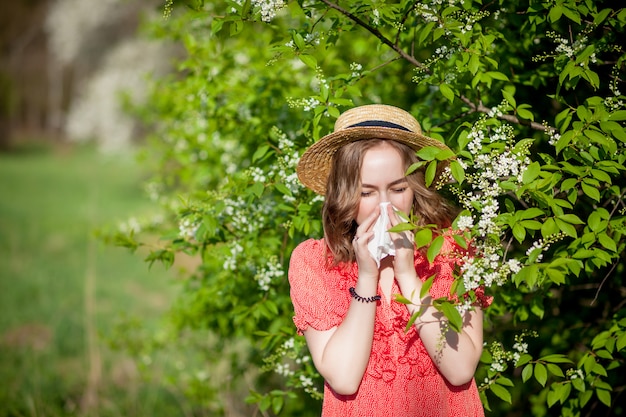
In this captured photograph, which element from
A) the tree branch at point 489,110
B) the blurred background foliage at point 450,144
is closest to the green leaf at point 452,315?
the blurred background foliage at point 450,144

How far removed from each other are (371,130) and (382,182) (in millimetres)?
174

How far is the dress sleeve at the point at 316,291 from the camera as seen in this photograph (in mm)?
1933

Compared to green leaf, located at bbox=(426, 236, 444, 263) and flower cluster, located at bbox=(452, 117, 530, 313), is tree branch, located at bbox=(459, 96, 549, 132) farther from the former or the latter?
green leaf, located at bbox=(426, 236, 444, 263)

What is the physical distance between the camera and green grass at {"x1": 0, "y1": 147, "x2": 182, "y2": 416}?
13.9 feet

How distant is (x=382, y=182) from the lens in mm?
1896

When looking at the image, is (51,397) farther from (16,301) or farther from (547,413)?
(547,413)

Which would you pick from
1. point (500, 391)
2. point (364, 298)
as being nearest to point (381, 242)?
point (364, 298)

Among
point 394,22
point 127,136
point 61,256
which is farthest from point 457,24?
point 127,136

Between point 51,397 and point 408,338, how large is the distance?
334 centimetres

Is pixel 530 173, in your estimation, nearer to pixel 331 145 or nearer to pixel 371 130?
pixel 371 130

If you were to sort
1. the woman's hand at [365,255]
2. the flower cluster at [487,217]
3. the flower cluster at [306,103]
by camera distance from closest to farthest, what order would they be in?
the flower cluster at [487,217], the woman's hand at [365,255], the flower cluster at [306,103]

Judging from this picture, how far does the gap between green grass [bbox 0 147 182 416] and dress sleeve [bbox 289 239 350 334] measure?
2.00m

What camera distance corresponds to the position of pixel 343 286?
2004mm

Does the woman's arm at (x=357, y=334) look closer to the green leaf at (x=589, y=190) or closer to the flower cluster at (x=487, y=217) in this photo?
the flower cluster at (x=487, y=217)
